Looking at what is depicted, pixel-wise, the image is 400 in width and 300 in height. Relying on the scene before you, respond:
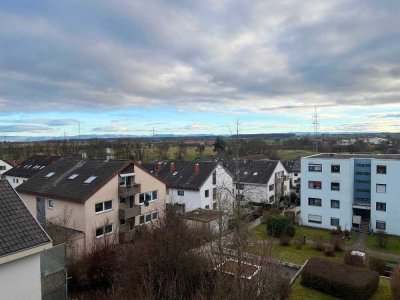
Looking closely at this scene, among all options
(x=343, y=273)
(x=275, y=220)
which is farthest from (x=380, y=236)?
(x=343, y=273)

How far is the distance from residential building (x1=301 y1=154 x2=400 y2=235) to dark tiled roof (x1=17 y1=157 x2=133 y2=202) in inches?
922

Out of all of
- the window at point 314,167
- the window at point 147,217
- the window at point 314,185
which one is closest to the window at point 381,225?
the window at point 314,185

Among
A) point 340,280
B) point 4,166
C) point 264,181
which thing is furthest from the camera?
point 4,166

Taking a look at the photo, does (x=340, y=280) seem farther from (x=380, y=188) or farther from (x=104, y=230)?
(x=380, y=188)

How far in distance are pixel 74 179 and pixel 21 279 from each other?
2150 centimetres

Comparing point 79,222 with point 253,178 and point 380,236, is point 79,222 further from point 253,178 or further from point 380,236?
point 253,178

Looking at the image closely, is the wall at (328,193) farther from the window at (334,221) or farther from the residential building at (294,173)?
the residential building at (294,173)

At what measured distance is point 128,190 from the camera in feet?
106

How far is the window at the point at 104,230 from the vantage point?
29906 mm

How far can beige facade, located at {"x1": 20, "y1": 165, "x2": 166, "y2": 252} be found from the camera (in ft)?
95.0

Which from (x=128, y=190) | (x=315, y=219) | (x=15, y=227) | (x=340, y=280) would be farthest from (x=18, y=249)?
(x=315, y=219)

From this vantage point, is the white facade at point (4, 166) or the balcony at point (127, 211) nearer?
the balcony at point (127, 211)

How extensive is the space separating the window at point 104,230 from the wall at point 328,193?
81.5 ft

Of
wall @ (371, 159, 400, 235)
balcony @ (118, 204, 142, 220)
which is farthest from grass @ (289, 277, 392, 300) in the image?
wall @ (371, 159, 400, 235)
